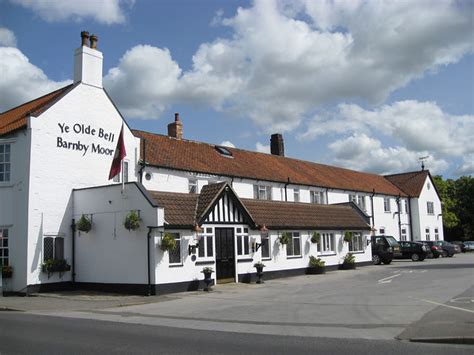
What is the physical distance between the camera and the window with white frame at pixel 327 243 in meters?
31.4

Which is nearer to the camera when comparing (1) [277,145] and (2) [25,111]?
(2) [25,111]

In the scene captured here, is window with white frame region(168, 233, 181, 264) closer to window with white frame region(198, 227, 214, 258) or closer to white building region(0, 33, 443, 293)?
white building region(0, 33, 443, 293)

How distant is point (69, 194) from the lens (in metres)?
23.4

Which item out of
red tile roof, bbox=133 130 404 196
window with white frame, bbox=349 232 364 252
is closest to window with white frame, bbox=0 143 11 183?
red tile roof, bbox=133 130 404 196

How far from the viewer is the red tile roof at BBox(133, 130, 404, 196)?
30297 mm

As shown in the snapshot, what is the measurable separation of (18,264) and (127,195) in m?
5.39

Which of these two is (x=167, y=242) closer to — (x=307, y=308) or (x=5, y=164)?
(x=307, y=308)

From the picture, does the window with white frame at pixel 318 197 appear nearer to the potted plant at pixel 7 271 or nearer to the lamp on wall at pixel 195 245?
the lamp on wall at pixel 195 245

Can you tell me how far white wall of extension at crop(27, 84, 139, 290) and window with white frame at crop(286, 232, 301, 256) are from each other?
34.0 feet

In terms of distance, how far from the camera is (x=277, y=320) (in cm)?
1348

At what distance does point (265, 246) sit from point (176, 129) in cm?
→ 1221

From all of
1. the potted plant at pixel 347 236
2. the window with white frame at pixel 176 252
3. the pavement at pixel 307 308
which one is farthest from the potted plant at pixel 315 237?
the window with white frame at pixel 176 252

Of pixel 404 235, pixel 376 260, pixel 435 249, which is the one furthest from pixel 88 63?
pixel 404 235

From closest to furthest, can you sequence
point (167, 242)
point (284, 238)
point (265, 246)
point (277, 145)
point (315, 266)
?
point (167, 242) < point (265, 246) < point (284, 238) < point (315, 266) < point (277, 145)
